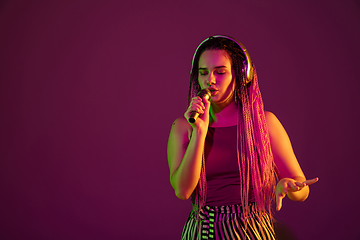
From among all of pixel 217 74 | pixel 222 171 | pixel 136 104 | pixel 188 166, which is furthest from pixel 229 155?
pixel 136 104

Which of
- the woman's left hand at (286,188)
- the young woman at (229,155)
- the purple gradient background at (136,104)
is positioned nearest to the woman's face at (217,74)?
the young woman at (229,155)

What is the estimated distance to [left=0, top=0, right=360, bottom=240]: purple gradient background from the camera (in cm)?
226

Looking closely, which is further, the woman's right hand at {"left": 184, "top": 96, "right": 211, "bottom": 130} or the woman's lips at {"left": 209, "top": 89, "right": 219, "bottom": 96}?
the woman's lips at {"left": 209, "top": 89, "right": 219, "bottom": 96}

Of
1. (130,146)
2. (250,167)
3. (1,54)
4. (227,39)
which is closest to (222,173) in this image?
(250,167)

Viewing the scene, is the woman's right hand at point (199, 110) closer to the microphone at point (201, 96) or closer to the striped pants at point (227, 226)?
the microphone at point (201, 96)

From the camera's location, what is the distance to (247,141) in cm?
108

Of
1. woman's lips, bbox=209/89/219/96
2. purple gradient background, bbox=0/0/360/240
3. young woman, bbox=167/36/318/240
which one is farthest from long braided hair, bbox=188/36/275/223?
purple gradient background, bbox=0/0/360/240

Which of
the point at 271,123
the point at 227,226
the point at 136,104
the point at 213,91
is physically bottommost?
the point at 227,226

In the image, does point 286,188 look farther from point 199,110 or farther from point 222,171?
point 199,110

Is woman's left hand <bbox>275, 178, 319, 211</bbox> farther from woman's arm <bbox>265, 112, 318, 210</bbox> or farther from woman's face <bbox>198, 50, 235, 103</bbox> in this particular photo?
woman's face <bbox>198, 50, 235, 103</bbox>

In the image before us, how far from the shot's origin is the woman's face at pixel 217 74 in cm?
109

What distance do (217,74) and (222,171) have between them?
334 millimetres

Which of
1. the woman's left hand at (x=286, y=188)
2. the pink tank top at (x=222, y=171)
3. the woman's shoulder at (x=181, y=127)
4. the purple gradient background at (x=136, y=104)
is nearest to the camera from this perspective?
the woman's left hand at (x=286, y=188)

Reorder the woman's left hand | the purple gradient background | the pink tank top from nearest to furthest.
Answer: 1. the woman's left hand
2. the pink tank top
3. the purple gradient background
